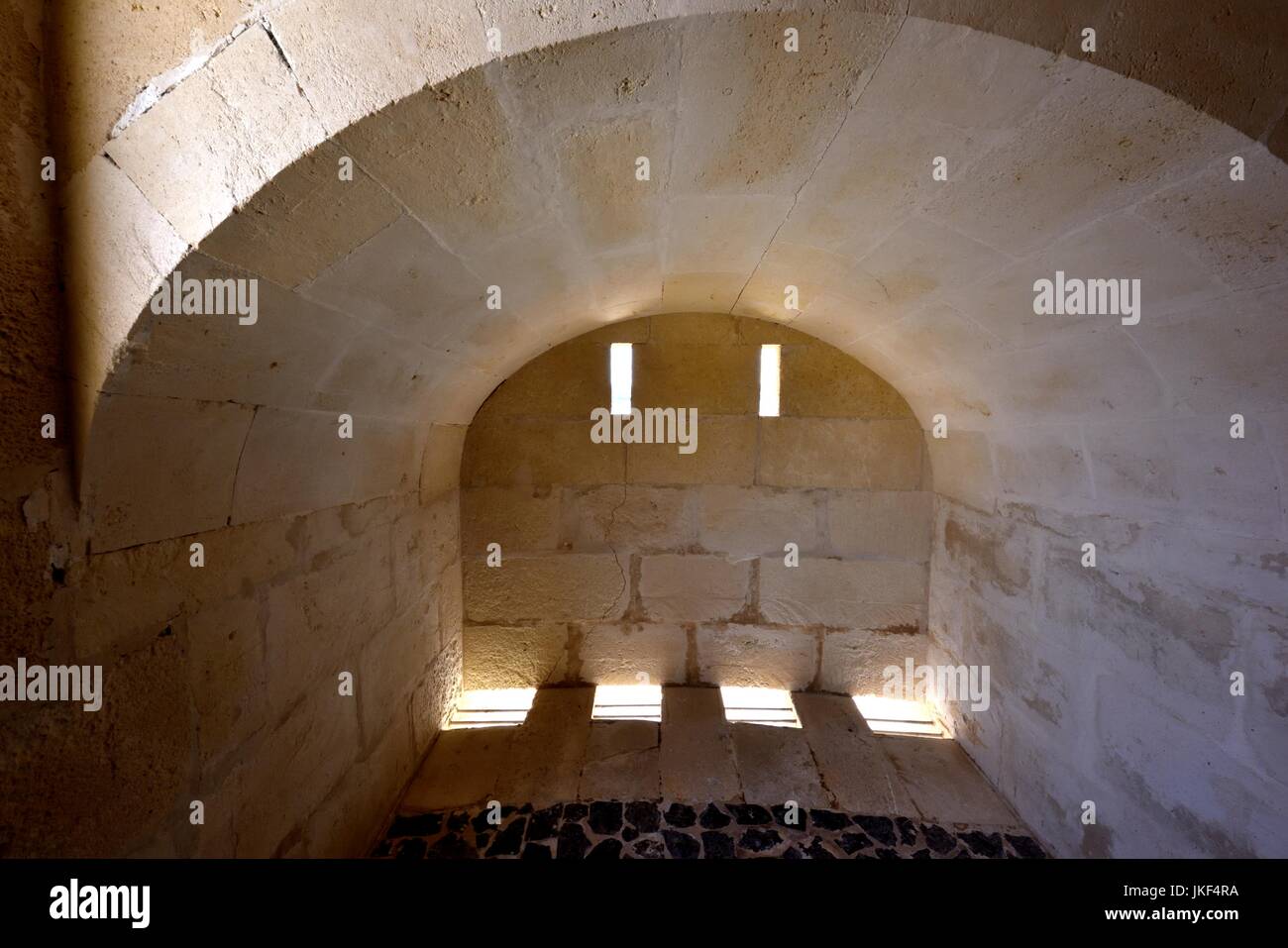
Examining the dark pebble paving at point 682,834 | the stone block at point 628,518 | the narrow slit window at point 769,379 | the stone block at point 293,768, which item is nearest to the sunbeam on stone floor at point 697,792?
the dark pebble paving at point 682,834

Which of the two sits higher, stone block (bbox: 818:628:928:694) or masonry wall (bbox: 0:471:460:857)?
masonry wall (bbox: 0:471:460:857)

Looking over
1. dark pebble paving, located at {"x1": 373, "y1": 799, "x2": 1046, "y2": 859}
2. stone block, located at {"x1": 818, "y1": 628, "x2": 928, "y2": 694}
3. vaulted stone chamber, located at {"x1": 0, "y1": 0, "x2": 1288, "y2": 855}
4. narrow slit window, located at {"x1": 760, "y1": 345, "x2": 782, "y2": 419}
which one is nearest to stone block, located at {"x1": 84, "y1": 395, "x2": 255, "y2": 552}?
vaulted stone chamber, located at {"x1": 0, "y1": 0, "x2": 1288, "y2": 855}

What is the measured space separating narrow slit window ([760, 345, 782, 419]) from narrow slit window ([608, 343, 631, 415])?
940mm

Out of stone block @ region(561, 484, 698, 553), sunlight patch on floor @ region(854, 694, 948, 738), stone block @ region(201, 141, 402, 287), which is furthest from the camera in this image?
stone block @ region(561, 484, 698, 553)

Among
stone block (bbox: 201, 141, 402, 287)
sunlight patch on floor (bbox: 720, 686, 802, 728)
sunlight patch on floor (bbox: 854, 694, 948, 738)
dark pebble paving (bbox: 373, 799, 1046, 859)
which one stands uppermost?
stone block (bbox: 201, 141, 402, 287)

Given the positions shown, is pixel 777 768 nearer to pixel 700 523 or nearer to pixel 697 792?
pixel 697 792

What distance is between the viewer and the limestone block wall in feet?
11.1

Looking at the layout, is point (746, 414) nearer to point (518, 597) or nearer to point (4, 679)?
point (518, 597)

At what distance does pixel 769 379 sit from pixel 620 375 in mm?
1053

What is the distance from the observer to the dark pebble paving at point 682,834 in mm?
2258

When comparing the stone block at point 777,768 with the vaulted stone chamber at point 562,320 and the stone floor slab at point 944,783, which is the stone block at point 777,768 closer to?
A: the stone floor slab at point 944,783

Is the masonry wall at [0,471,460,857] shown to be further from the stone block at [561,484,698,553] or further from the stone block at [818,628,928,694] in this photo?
the stone block at [818,628,928,694]

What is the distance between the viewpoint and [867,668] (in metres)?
3.51

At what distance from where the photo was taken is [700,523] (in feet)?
11.6
